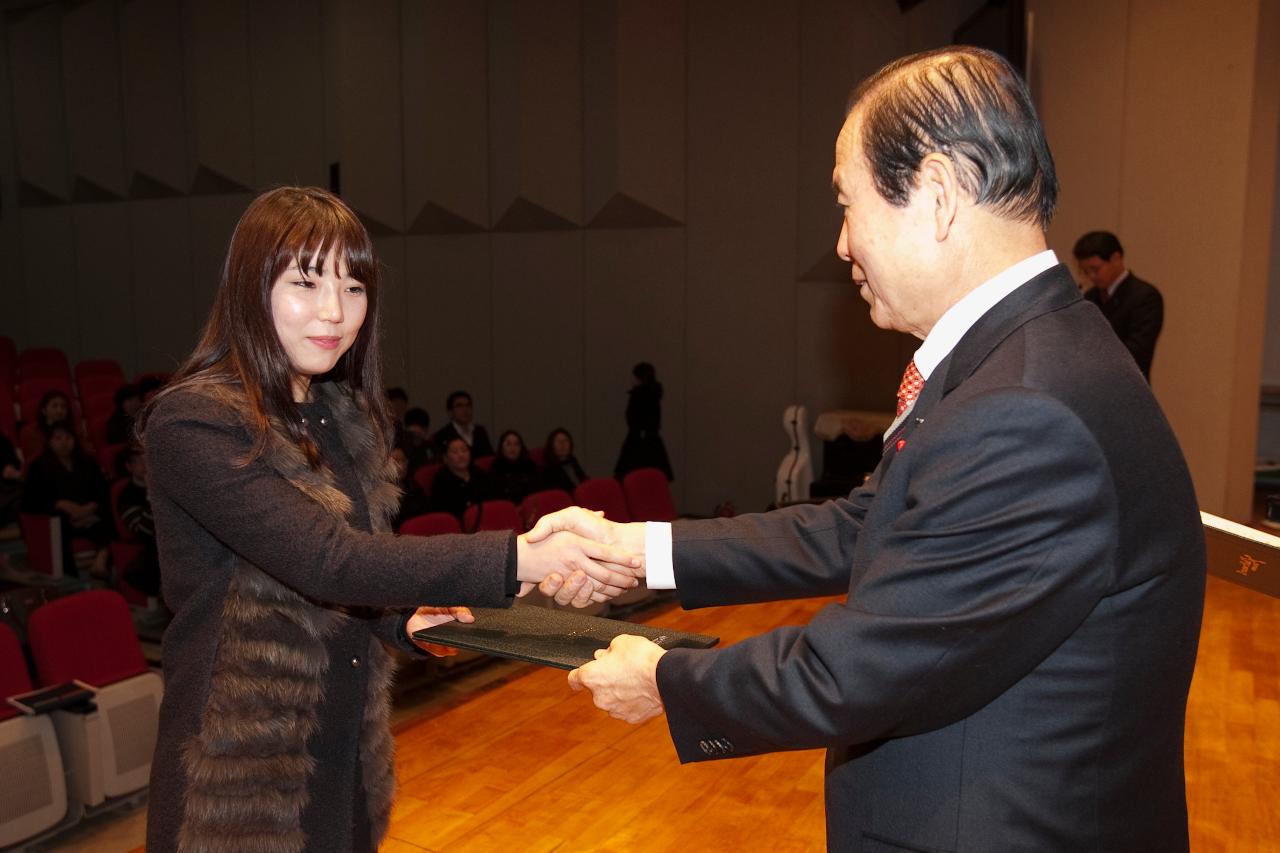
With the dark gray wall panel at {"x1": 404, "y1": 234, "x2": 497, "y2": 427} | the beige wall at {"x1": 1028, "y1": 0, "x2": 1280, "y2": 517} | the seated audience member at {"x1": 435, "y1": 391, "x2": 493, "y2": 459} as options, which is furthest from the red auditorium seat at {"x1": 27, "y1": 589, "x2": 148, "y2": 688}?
the dark gray wall panel at {"x1": 404, "y1": 234, "x2": 497, "y2": 427}

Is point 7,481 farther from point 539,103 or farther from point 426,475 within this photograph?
point 539,103

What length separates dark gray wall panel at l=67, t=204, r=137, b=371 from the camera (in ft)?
41.7

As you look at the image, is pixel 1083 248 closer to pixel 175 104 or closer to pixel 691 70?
pixel 691 70

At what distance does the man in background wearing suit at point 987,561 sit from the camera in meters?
1.01

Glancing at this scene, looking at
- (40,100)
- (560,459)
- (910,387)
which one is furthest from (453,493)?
(40,100)

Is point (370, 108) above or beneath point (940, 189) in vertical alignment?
above

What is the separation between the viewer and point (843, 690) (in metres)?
1.08

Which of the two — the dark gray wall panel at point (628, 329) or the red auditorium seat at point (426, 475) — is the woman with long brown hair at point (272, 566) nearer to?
the red auditorium seat at point (426, 475)

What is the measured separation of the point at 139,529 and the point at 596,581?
4217 mm

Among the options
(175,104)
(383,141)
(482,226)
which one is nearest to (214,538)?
(482,226)

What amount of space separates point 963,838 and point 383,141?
996 cm

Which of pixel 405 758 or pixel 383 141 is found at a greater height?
pixel 383 141

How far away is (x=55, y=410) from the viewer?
6844 mm

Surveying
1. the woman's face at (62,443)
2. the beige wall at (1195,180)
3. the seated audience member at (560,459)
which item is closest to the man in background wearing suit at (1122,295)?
the beige wall at (1195,180)
